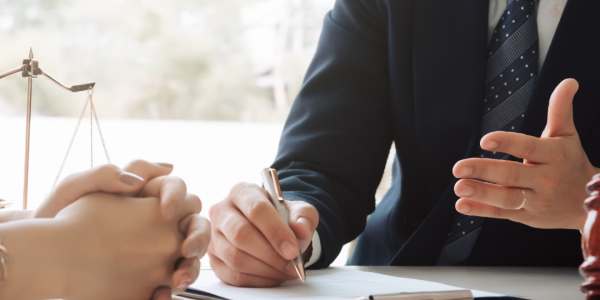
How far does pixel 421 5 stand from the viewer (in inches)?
39.2

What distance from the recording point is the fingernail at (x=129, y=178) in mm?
383

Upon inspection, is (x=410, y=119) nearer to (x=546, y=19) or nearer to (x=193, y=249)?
(x=546, y=19)

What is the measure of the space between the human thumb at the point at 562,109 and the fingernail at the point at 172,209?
1.50ft

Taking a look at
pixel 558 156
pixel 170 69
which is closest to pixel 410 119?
pixel 558 156

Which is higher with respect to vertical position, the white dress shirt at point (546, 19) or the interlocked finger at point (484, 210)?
the white dress shirt at point (546, 19)

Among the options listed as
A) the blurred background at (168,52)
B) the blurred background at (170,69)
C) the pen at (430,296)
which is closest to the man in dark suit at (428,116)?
the pen at (430,296)

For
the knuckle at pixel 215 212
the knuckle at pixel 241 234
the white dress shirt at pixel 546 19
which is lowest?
the knuckle at pixel 241 234

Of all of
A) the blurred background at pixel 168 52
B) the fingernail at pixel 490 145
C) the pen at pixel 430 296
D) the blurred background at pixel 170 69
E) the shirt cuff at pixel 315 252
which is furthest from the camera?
the blurred background at pixel 168 52

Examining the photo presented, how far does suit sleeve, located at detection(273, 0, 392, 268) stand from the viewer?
88 cm

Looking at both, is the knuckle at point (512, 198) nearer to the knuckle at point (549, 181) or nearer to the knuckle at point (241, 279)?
the knuckle at point (549, 181)

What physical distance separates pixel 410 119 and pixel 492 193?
0.43m

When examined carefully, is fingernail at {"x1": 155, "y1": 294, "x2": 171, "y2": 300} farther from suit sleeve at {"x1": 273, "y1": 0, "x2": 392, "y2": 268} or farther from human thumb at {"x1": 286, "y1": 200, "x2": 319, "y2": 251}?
suit sleeve at {"x1": 273, "y1": 0, "x2": 392, "y2": 268}

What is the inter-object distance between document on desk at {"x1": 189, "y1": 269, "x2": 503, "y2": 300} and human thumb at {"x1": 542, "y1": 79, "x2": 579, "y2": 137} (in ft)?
0.79

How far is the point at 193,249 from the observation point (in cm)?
37
